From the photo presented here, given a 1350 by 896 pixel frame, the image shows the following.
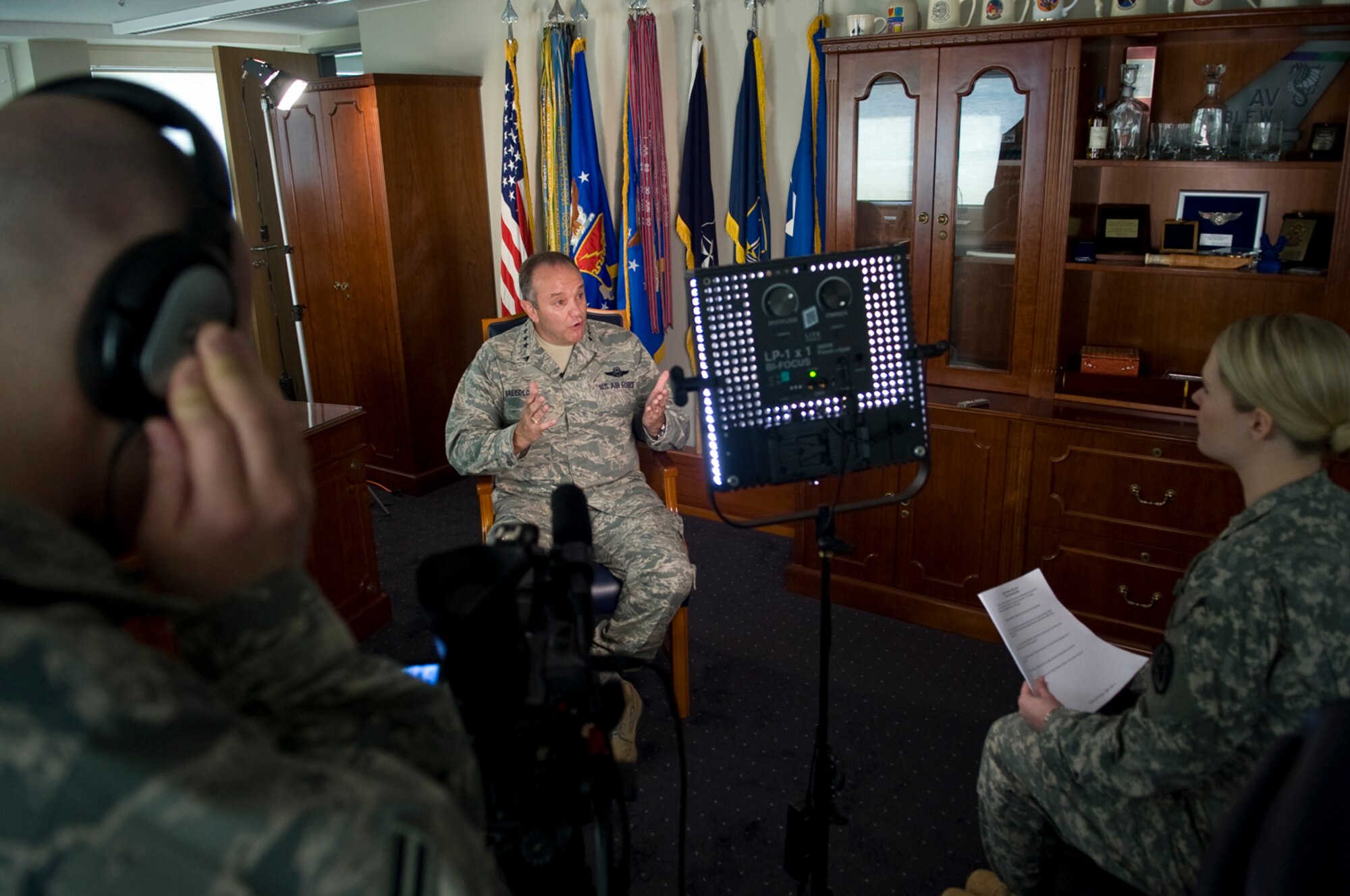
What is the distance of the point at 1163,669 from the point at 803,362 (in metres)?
0.72

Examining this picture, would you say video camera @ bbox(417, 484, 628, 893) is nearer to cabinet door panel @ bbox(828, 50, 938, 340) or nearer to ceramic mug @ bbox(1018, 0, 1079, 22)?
cabinet door panel @ bbox(828, 50, 938, 340)

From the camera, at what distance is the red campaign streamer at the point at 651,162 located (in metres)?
3.81

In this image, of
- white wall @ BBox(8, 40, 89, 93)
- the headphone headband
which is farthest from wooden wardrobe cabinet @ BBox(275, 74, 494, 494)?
the headphone headband

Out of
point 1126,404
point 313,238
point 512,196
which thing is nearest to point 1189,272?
point 1126,404

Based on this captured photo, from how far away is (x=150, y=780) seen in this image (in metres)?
0.36

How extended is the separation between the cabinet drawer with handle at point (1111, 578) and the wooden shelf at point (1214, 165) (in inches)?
42.9

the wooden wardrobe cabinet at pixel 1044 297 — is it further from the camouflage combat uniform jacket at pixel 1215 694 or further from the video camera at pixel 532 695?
the video camera at pixel 532 695

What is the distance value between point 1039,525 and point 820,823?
5.05 ft

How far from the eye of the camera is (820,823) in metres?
1.74

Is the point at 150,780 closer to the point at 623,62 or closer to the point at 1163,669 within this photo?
the point at 1163,669

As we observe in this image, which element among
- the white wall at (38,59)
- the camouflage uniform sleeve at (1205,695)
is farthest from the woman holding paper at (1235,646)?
the white wall at (38,59)

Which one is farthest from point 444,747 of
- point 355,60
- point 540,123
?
point 355,60

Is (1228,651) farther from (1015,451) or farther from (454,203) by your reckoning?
(454,203)

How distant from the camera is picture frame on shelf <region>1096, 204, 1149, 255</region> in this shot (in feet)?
9.50
